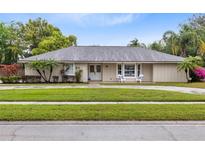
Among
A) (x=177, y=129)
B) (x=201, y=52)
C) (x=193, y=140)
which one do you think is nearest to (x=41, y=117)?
(x=177, y=129)

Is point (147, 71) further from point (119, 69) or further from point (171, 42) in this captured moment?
point (171, 42)

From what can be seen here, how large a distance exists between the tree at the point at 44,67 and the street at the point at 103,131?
21.1 meters

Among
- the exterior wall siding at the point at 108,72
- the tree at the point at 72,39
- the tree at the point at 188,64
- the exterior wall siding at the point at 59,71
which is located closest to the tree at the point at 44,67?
the exterior wall siding at the point at 59,71

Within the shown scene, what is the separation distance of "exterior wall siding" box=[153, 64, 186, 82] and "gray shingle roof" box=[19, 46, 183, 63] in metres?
0.69

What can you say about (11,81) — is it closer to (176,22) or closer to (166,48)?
A: (166,48)

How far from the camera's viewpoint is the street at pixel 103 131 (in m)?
7.48

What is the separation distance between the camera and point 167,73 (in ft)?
104

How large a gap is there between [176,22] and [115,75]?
81.2 ft

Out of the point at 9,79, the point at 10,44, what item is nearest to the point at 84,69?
the point at 9,79

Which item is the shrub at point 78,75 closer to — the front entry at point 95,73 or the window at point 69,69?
the window at point 69,69

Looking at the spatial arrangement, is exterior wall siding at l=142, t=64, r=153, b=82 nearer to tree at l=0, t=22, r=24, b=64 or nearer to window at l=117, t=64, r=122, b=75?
window at l=117, t=64, r=122, b=75

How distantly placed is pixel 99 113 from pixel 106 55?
23149mm

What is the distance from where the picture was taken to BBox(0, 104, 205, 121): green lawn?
389 inches

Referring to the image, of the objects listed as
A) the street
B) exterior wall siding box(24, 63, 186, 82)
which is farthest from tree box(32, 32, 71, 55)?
the street
